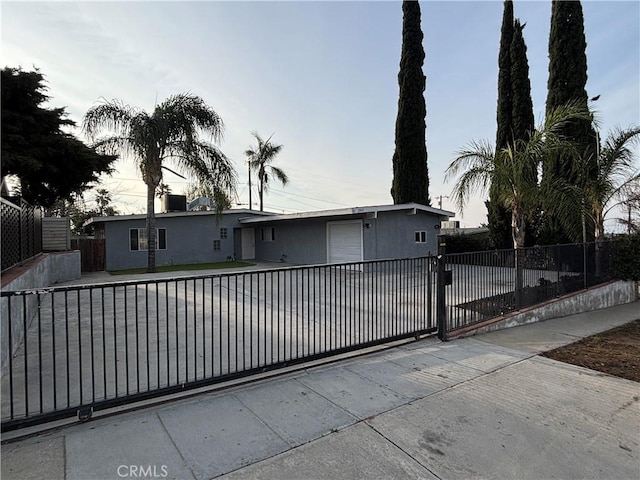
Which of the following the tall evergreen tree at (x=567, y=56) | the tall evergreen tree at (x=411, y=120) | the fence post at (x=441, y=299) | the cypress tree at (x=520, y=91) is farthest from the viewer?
the tall evergreen tree at (x=411, y=120)

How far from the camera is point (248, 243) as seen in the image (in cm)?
2167

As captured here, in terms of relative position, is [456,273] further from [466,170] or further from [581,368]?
[466,170]

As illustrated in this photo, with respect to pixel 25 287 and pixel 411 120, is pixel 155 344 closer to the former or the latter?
pixel 25 287

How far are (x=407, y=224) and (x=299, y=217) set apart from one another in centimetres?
490

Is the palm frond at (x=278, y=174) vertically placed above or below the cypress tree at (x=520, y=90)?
below

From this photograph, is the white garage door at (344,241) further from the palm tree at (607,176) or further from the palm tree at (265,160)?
the palm tree at (265,160)

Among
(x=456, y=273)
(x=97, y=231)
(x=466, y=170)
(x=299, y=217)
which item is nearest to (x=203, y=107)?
(x=299, y=217)

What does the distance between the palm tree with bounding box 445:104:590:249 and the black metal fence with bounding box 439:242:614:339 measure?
37.2 inches

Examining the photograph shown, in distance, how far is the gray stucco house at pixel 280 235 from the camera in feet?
48.8

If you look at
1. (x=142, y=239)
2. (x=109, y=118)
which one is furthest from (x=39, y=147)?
(x=142, y=239)

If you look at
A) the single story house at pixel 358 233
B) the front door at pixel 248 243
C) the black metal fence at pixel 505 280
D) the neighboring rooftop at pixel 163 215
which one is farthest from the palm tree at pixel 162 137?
the black metal fence at pixel 505 280

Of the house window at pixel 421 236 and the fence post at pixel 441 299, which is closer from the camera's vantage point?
the fence post at pixel 441 299

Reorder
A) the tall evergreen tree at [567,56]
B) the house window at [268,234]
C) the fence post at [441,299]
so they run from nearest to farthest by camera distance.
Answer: the fence post at [441,299] → the tall evergreen tree at [567,56] → the house window at [268,234]

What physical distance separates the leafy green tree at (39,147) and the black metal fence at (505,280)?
14363mm
